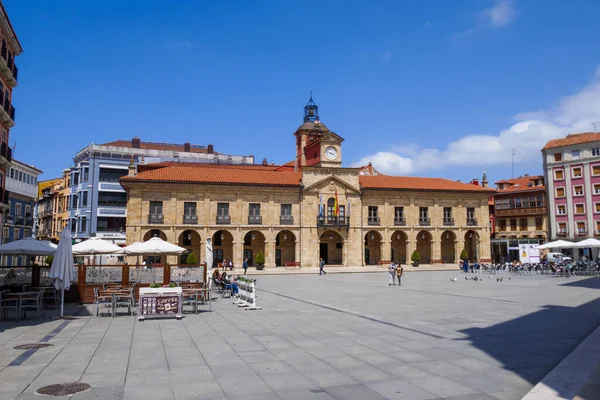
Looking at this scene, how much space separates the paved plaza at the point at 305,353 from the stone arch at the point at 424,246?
39.7 meters

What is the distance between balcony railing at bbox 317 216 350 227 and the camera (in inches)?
1893

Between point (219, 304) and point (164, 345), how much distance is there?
7668mm

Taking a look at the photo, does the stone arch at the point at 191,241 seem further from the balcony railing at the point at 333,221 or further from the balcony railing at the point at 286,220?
the balcony railing at the point at 333,221

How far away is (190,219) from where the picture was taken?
44.3m

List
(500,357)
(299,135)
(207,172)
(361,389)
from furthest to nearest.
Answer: (299,135) → (207,172) → (500,357) → (361,389)

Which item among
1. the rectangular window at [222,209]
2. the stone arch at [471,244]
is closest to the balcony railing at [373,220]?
the stone arch at [471,244]

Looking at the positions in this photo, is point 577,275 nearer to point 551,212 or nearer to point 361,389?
point 551,212

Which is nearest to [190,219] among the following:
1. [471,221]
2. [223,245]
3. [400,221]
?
[223,245]

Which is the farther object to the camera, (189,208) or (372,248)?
(372,248)

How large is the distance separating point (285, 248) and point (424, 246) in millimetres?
17000

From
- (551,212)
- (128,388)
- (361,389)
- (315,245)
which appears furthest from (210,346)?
(551,212)

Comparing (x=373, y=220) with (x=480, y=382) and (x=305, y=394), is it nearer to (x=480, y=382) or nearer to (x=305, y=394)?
(x=480, y=382)

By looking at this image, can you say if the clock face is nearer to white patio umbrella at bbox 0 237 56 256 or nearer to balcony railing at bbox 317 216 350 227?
balcony railing at bbox 317 216 350 227

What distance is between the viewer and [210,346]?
907 cm
